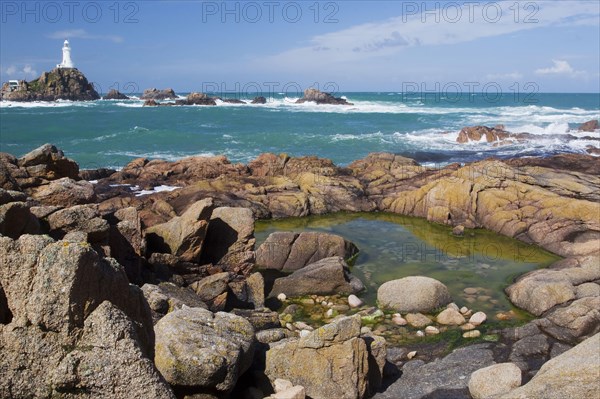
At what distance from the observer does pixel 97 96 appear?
165 m

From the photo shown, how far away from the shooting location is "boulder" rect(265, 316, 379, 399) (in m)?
10.8

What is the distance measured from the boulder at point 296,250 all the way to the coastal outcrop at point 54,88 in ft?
470

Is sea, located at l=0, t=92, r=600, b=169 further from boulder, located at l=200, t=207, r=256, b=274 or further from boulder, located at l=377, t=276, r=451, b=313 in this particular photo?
boulder, located at l=377, t=276, r=451, b=313

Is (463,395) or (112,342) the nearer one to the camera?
(112,342)

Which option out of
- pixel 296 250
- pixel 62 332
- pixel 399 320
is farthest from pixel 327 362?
pixel 296 250

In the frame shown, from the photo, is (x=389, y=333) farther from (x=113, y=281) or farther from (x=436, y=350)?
(x=113, y=281)

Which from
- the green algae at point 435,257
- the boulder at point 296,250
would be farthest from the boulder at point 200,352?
the boulder at point 296,250

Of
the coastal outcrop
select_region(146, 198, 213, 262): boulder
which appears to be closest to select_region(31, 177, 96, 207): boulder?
select_region(146, 198, 213, 262): boulder

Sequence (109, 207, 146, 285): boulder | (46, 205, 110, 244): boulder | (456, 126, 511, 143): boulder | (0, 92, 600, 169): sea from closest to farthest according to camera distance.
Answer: (46, 205, 110, 244): boulder
(109, 207, 146, 285): boulder
(0, 92, 600, 169): sea
(456, 126, 511, 143): boulder

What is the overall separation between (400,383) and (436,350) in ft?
7.78

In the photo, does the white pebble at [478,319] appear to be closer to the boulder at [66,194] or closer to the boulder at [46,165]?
the boulder at [66,194]

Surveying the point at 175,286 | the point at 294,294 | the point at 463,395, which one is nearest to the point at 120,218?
the point at 175,286

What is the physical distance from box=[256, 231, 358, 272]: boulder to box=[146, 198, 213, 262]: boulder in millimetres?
3651

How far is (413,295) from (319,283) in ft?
10.9
